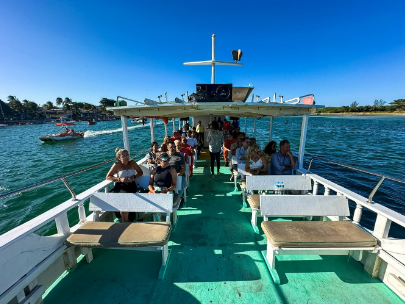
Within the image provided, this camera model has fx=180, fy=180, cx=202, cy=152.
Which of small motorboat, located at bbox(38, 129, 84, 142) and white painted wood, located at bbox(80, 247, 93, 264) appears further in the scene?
small motorboat, located at bbox(38, 129, 84, 142)

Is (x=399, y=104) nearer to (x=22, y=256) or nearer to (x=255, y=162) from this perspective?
(x=255, y=162)

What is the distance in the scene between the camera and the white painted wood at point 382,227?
2.31 metres

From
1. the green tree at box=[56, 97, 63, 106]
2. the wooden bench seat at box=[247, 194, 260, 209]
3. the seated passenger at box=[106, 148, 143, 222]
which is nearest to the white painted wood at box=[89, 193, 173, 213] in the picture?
the seated passenger at box=[106, 148, 143, 222]

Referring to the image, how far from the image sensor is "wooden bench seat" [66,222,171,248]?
2.18 m

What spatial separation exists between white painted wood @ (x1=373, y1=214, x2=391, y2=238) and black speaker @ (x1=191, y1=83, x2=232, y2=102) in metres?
2.94

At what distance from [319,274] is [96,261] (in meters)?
3.11

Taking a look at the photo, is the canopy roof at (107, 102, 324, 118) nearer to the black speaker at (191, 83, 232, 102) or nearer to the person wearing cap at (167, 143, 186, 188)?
the black speaker at (191, 83, 232, 102)

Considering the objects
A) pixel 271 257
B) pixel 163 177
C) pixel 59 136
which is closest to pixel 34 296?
pixel 163 177

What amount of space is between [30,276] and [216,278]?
207cm

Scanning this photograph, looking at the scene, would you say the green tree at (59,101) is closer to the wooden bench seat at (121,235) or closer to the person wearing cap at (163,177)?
the person wearing cap at (163,177)

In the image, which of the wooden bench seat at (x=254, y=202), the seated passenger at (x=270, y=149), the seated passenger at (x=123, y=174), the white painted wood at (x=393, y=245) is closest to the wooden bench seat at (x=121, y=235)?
the seated passenger at (x=123, y=174)

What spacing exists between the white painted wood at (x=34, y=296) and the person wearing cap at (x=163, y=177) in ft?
6.05

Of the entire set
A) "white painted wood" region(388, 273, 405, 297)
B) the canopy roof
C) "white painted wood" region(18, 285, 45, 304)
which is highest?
the canopy roof

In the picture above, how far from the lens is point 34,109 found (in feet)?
306
